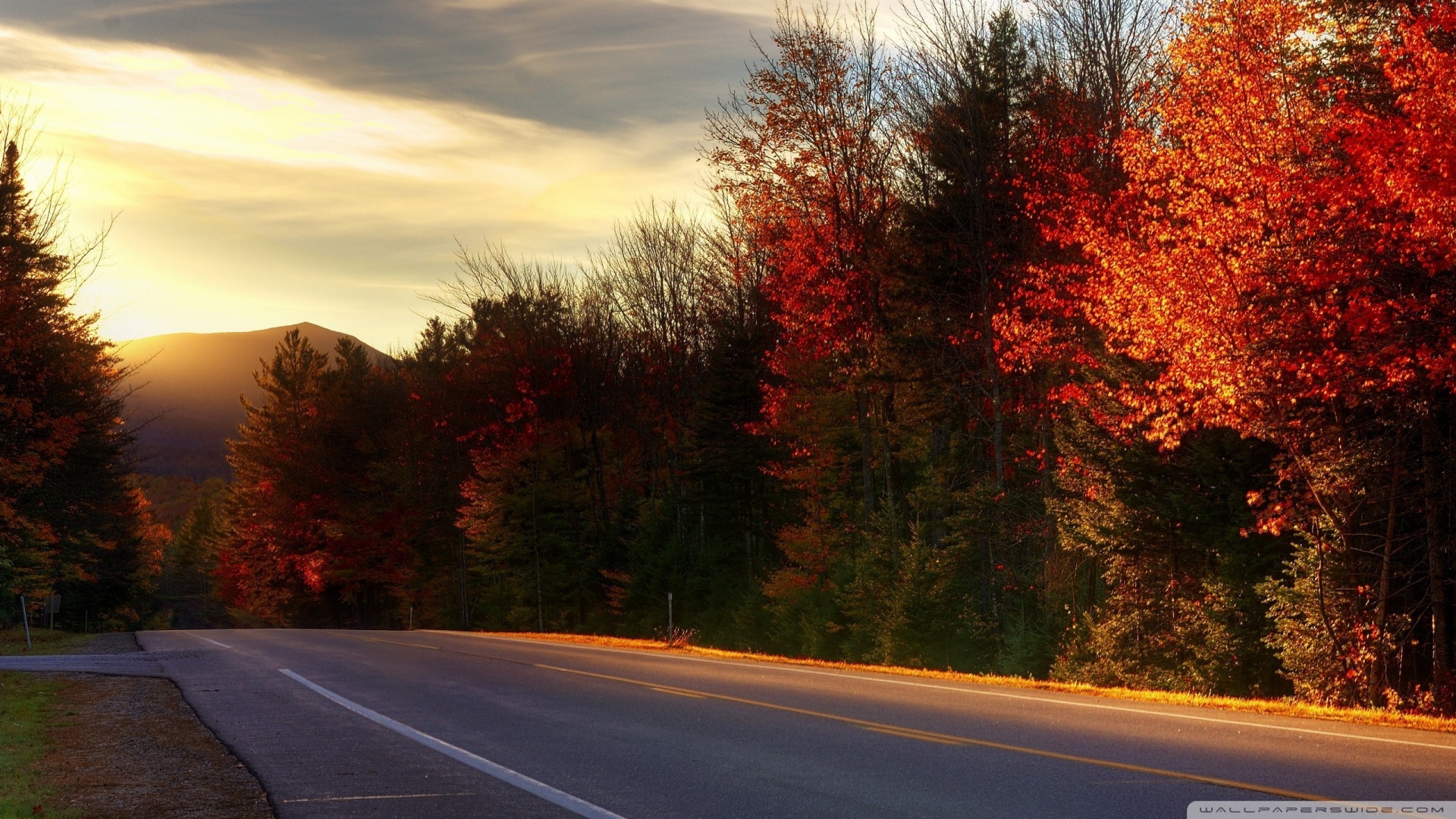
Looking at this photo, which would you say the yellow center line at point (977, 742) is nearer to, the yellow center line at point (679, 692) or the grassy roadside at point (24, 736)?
the yellow center line at point (679, 692)

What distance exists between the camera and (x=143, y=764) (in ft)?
35.2

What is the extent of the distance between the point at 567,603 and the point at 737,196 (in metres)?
26.1

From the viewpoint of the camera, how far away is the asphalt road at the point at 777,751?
766cm

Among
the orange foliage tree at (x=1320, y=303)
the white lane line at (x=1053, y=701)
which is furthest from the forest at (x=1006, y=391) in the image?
the white lane line at (x=1053, y=701)

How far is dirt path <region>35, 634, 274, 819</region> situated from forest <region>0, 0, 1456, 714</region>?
13831mm

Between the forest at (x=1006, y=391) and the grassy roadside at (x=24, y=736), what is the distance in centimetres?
1241

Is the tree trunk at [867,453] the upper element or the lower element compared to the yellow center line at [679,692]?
upper

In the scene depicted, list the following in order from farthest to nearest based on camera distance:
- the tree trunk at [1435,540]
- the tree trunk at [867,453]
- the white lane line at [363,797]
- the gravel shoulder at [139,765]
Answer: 1. the tree trunk at [867,453]
2. the tree trunk at [1435,540]
3. the gravel shoulder at [139,765]
4. the white lane line at [363,797]

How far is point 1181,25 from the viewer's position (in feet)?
80.8

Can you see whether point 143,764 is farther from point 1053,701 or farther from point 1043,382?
point 1043,382

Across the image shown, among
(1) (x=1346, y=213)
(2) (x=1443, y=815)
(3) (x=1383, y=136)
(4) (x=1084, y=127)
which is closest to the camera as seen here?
(2) (x=1443, y=815)

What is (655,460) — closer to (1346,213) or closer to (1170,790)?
(1346,213)

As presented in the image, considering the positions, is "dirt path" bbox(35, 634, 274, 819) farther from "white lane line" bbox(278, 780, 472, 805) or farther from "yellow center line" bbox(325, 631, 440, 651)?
"yellow center line" bbox(325, 631, 440, 651)

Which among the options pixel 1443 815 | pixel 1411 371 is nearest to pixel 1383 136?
pixel 1411 371
